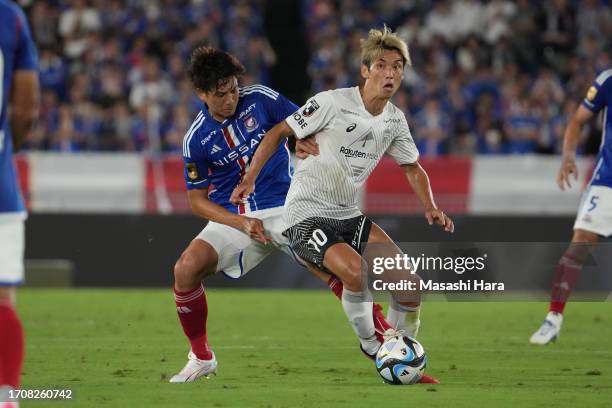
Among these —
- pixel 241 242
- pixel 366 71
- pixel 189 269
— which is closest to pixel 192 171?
pixel 241 242

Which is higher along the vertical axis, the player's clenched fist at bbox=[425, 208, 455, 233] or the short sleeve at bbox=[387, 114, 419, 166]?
the short sleeve at bbox=[387, 114, 419, 166]

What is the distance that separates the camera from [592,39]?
1948cm

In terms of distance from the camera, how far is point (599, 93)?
368 inches

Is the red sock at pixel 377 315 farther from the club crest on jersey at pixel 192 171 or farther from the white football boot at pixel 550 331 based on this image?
the white football boot at pixel 550 331

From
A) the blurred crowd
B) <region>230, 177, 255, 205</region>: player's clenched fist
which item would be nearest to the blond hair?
<region>230, 177, 255, 205</region>: player's clenched fist

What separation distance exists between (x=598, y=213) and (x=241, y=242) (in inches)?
125

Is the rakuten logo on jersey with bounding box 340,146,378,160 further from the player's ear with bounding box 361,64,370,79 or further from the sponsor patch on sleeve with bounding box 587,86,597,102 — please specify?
the sponsor patch on sleeve with bounding box 587,86,597,102

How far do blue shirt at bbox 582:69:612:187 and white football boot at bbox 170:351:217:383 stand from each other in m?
3.75

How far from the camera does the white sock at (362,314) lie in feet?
23.4

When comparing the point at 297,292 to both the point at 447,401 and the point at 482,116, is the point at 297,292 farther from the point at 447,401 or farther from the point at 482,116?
the point at 447,401

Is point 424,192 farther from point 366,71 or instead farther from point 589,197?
point 589,197

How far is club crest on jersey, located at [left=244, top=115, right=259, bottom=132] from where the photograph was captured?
7.89m

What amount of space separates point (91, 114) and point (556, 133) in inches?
276

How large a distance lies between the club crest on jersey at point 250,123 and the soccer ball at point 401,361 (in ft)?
6.04
